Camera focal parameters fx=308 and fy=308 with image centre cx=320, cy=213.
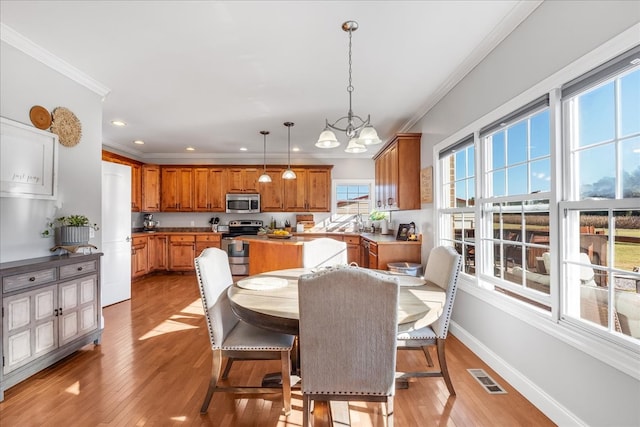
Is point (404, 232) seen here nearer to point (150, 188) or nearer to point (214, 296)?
point (214, 296)

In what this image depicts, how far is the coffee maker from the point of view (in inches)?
256

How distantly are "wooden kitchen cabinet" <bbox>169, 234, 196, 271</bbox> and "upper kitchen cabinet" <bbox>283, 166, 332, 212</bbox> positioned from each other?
2052mm

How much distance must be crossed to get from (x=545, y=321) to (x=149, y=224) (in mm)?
6856

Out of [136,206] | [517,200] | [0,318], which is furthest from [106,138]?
[517,200]

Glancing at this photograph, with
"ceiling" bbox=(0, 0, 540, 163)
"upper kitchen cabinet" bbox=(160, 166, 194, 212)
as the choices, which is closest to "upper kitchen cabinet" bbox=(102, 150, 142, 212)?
"upper kitchen cabinet" bbox=(160, 166, 194, 212)

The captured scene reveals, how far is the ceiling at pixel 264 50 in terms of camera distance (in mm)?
2051

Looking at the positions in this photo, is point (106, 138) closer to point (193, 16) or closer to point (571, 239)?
point (193, 16)

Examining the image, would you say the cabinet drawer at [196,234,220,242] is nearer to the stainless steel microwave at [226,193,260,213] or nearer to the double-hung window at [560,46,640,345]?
the stainless steel microwave at [226,193,260,213]

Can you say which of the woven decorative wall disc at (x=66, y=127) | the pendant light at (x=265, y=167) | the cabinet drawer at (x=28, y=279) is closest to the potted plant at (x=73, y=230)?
the cabinet drawer at (x=28, y=279)

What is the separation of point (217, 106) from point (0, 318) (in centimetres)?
283

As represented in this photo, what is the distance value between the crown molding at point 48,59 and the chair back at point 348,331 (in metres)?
2.97

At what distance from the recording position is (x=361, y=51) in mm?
2549

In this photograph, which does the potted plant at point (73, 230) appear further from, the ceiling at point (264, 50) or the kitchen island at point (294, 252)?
the kitchen island at point (294, 252)

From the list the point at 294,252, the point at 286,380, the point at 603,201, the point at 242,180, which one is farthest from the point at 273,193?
the point at 603,201
